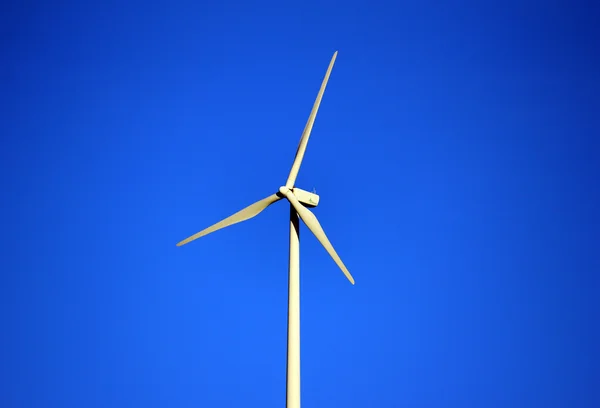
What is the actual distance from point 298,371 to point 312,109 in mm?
11486

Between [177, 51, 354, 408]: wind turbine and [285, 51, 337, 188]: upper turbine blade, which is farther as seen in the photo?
[285, 51, 337, 188]: upper turbine blade

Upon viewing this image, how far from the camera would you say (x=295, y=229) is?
31000 millimetres

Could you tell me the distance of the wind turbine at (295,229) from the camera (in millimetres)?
28750

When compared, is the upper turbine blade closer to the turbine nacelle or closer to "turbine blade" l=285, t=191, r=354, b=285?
the turbine nacelle

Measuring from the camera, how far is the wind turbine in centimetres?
2875

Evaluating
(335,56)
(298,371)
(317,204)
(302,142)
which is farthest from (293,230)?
(335,56)

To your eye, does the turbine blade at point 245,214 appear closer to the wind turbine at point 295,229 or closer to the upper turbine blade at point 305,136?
the wind turbine at point 295,229

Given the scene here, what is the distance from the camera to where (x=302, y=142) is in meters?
32.0

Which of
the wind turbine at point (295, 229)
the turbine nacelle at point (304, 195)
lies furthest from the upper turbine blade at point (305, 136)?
the turbine nacelle at point (304, 195)

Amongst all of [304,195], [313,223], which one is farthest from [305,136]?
[313,223]

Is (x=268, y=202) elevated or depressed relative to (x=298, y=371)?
elevated

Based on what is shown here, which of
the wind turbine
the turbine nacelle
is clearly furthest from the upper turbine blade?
the turbine nacelle

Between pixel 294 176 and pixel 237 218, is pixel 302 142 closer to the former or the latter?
pixel 294 176

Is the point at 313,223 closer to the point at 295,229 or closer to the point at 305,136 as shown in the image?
the point at 295,229
